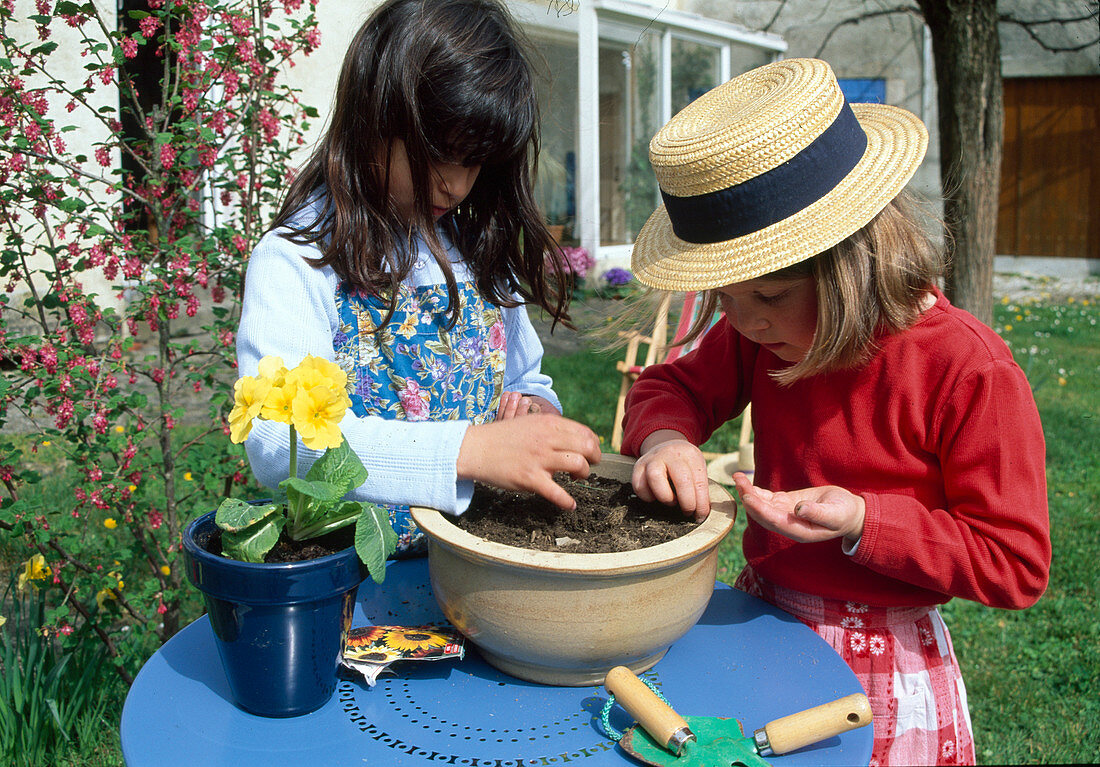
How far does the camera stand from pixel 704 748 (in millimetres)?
983

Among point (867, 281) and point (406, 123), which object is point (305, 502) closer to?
point (406, 123)

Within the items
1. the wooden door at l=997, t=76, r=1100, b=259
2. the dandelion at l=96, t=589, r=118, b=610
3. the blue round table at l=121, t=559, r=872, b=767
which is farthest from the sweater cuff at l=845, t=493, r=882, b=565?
the wooden door at l=997, t=76, r=1100, b=259

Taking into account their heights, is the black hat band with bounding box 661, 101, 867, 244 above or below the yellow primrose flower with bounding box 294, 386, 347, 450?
above

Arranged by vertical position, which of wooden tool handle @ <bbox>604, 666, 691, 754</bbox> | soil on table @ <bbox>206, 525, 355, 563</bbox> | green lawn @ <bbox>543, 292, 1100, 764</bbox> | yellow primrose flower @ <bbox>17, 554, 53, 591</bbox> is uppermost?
soil on table @ <bbox>206, 525, 355, 563</bbox>

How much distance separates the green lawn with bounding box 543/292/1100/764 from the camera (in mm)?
2465

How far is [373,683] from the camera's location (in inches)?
43.9

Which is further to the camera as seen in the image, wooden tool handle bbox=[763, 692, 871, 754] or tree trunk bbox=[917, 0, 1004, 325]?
tree trunk bbox=[917, 0, 1004, 325]

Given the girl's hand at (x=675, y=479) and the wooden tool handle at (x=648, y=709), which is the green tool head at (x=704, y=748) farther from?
the girl's hand at (x=675, y=479)

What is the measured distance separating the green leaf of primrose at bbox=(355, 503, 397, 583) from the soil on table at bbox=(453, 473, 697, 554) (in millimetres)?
164

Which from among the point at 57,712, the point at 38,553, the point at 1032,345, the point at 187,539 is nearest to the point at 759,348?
the point at 187,539

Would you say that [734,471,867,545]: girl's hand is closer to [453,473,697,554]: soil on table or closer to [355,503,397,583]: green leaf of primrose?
[453,473,697,554]: soil on table

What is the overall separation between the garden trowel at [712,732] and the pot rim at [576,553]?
0.50 feet

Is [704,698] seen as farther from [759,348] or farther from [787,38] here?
[787,38]

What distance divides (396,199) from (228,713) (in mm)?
855
